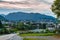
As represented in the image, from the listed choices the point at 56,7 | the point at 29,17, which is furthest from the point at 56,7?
the point at 29,17

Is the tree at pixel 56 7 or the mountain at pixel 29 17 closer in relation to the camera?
the mountain at pixel 29 17

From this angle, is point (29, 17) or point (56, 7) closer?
point (29, 17)

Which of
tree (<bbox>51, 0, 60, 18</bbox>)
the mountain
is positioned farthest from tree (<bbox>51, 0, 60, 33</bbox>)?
the mountain

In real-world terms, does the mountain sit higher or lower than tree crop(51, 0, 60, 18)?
lower

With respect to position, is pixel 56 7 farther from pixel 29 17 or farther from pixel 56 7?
pixel 29 17

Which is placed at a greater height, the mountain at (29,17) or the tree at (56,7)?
the tree at (56,7)

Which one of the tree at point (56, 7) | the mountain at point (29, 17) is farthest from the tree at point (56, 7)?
the mountain at point (29, 17)

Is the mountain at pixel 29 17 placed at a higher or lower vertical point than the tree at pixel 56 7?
lower

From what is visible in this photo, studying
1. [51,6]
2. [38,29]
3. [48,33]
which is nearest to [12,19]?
[38,29]

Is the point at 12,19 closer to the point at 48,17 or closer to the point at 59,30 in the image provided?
the point at 48,17

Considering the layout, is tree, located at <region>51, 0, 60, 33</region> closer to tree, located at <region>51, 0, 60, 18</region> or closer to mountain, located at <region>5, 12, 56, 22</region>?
tree, located at <region>51, 0, 60, 18</region>

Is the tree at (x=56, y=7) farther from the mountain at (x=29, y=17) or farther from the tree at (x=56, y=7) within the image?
the mountain at (x=29, y=17)
